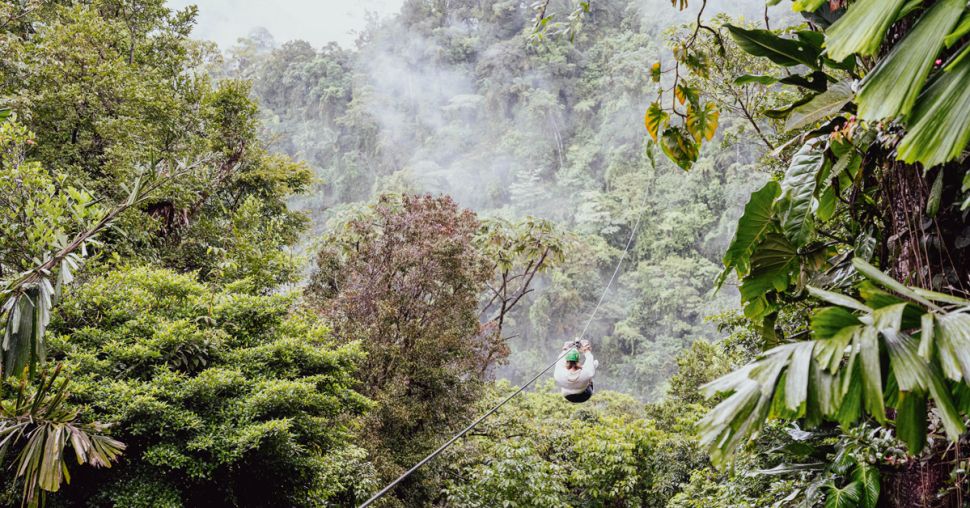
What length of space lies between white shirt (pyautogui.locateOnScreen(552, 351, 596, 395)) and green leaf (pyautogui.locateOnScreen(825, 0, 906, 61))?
5.20 meters

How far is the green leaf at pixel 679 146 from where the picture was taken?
1.68 m

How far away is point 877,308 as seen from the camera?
0.75 meters

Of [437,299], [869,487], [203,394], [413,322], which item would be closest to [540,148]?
[437,299]

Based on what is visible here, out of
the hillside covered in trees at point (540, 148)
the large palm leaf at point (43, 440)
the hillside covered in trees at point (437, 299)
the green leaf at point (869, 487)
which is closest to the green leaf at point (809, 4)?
the hillside covered in trees at point (437, 299)

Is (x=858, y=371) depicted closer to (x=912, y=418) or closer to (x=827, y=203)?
(x=912, y=418)

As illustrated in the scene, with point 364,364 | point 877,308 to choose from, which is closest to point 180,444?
point 364,364

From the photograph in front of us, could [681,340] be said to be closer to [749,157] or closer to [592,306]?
[592,306]

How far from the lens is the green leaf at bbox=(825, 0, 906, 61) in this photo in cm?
71

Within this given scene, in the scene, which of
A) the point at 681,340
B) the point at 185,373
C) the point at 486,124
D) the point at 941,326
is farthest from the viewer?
the point at 486,124

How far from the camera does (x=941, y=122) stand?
Result: 0.69 metres

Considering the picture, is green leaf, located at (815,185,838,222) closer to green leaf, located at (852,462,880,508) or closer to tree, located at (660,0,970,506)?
tree, located at (660,0,970,506)

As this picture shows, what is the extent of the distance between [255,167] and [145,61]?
1.97 metres

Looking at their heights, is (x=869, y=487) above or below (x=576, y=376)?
below

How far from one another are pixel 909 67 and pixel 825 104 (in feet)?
2.01
